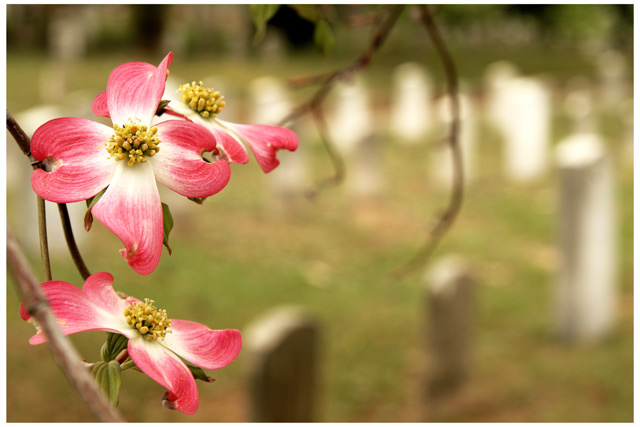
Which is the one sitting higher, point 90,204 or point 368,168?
point 368,168

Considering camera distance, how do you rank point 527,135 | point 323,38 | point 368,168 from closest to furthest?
point 323,38 < point 368,168 < point 527,135

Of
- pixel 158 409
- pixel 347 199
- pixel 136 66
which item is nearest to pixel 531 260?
pixel 347 199

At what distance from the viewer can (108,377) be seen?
27cm

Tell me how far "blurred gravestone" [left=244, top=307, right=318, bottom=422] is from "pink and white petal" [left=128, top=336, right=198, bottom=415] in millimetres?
1874

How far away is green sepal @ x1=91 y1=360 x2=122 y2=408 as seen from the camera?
270mm

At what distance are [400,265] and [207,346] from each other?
4.22 m

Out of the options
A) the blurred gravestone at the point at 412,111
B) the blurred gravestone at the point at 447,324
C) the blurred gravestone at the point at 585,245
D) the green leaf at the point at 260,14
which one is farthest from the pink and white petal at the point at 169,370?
the blurred gravestone at the point at 412,111

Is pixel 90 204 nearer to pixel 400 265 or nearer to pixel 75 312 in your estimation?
pixel 75 312

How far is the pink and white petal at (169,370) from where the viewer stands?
27 centimetres

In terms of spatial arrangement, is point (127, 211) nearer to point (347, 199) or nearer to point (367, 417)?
point (367, 417)

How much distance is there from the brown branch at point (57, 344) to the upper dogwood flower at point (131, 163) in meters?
0.08

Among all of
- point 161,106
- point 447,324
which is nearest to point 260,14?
point 161,106

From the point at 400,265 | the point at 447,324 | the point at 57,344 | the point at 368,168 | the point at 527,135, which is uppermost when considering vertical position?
the point at 527,135

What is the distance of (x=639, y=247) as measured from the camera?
0.80 metres
